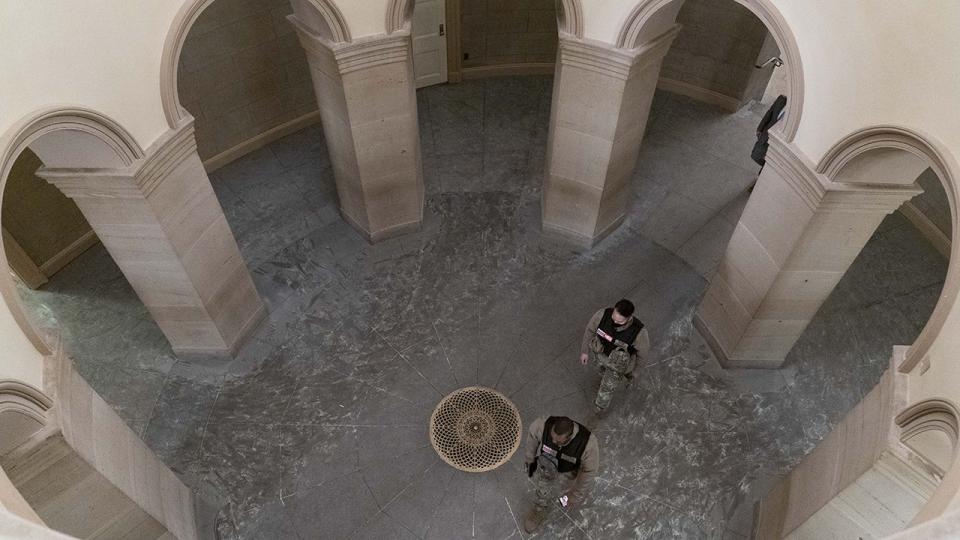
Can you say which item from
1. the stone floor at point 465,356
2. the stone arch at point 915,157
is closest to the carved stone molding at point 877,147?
the stone arch at point 915,157

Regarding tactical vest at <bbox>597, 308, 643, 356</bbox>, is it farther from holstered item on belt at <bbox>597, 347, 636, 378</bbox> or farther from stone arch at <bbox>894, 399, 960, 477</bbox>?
stone arch at <bbox>894, 399, 960, 477</bbox>

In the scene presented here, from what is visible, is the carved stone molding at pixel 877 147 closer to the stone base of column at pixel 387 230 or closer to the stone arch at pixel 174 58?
the stone base of column at pixel 387 230

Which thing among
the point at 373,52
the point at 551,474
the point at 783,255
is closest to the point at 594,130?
the point at 783,255

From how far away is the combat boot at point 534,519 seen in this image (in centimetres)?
601

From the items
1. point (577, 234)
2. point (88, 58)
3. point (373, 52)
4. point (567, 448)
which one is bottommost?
point (577, 234)

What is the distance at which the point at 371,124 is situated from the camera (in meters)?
7.14

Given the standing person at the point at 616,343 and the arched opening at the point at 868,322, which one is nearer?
the arched opening at the point at 868,322

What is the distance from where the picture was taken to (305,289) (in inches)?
315

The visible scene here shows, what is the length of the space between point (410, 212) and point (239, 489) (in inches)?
160

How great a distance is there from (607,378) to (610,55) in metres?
3.37

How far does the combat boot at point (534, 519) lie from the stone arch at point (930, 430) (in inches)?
129

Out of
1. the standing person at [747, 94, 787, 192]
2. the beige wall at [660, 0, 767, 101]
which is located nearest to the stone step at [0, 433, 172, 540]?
the standing person at [747, 94, 787, 192]

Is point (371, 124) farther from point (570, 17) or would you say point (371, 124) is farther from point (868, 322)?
point (868, 322)

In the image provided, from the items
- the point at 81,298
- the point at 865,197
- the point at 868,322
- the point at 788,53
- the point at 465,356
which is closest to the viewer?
the point at 788,53
